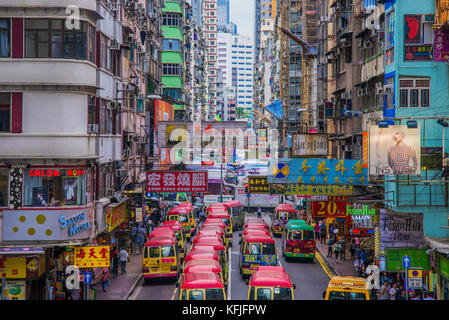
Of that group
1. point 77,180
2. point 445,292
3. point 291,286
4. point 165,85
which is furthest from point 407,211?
point 165,85

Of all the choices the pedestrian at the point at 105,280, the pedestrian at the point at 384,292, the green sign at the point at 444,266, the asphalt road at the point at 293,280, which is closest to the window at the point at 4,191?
the asphalt road at the point at 293,280

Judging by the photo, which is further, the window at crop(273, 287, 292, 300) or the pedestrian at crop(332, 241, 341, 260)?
the pedestrian at crop(332, 241, 341, 260)

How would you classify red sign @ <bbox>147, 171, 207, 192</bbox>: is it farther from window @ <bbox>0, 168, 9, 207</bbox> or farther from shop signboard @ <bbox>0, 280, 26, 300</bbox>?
shop signboard @ <bbox>0, 280, 26, 300</bbox>

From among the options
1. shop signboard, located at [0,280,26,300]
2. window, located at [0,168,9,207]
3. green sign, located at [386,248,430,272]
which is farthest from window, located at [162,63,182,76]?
green sign, located at [386,248,430,272]

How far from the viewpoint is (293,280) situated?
32781 millimetres

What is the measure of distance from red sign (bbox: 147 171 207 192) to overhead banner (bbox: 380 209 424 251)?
10059 millimetres

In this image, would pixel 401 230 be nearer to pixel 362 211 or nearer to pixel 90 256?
pixel 362 211

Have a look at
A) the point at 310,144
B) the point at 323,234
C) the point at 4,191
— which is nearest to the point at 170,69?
the point at 323,234

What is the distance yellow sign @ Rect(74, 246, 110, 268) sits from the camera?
25109 millimetres

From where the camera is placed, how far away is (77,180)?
84.9 feet

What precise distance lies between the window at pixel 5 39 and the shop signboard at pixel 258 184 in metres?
14.3

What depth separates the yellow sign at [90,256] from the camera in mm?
25109
